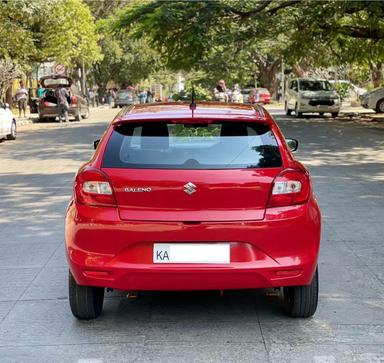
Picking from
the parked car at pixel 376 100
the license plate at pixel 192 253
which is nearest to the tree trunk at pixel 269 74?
the parked car at pixel 376 100

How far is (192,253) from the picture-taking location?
4.38 metres

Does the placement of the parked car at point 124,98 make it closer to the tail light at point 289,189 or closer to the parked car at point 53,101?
the parked car at point 53,101

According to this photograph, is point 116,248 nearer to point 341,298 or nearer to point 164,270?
point 164,270

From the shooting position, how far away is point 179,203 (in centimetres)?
442

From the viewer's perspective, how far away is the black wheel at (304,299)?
15.7 ft

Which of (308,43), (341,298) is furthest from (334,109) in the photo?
(341,298)

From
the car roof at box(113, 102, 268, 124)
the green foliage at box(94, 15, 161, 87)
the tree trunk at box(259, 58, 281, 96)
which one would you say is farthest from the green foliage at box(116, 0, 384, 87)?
the green foliage at box(94, 15, 161, 87)

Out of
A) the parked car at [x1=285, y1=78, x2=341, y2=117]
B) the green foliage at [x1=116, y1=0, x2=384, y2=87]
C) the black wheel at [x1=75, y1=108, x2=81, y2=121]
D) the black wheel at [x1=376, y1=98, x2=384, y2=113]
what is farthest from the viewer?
the black wheel at [x1=75, y1=108, x2=81, y2=121]

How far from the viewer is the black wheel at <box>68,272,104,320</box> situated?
4.77 meters

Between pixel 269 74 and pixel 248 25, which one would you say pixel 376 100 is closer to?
pixel 248 25

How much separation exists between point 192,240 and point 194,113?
1065 mm

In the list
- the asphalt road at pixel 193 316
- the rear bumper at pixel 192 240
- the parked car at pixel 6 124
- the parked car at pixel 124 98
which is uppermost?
the rear bumper at pixel 192 240

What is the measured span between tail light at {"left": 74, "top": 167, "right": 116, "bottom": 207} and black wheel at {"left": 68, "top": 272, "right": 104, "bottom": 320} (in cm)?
62

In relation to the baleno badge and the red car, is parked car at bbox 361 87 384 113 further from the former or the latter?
the baleno badge
